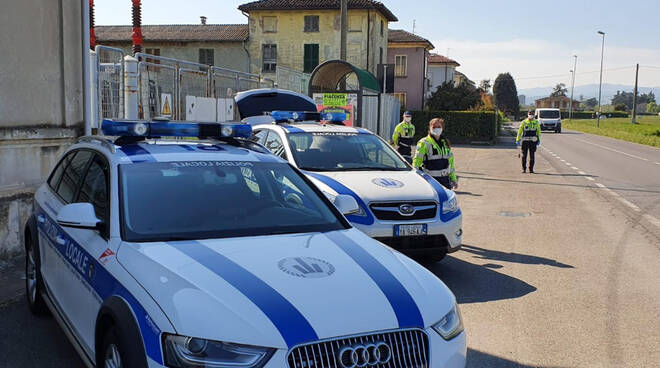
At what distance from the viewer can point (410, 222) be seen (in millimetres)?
7125

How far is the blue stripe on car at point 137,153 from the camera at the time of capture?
4.33 meters

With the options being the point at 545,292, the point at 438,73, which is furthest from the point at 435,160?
the point at 438,73

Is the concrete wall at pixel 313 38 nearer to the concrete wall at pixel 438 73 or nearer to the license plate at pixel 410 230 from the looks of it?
the concrete wall at pixel 438 73

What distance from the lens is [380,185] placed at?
7.61 metres

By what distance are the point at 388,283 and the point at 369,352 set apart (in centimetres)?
57

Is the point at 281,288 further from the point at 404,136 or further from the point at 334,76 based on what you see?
the point at 334,76

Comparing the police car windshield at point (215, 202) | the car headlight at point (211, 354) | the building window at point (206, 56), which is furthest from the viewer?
the building window at point (206, 56)

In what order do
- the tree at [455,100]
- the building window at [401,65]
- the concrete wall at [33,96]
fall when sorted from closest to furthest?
the concrete wall at [33,96], the tree at [455,100], the building window at [401,65]

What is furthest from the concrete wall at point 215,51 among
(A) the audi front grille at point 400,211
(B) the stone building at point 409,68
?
(A) the audi front grille at point 400,211

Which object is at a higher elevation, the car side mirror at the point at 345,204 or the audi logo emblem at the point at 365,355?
the car side mirror at the point at 345,204

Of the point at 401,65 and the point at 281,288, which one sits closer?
the point at 281,288

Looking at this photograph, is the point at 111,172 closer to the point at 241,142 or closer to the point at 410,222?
the point at 241,142

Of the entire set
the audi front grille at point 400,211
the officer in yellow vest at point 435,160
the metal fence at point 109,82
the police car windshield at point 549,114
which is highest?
the metal fence at point 109,82

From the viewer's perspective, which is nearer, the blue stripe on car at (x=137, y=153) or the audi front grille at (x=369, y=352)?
the audi front grille at (x=369, y=352)
